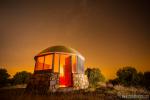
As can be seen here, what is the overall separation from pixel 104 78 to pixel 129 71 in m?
4.04

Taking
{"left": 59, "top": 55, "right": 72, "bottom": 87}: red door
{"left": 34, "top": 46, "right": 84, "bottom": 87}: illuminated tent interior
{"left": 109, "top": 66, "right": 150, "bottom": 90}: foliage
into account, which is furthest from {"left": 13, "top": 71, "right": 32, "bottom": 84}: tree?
{"left": 59, "top": 55, "right": 72, "bottom": 87}: red door

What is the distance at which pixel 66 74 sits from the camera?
16812 mm

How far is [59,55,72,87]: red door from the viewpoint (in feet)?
53.5

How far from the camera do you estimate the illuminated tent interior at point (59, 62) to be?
15633 millimetres

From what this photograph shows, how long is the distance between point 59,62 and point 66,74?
188cm

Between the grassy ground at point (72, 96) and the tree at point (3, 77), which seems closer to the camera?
the grassy ground at point (72, 96)

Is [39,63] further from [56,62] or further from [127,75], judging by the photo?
[127,75]

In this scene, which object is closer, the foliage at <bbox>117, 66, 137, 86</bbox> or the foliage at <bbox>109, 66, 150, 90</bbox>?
the foliage at <bbox>109, 66, 150, 90</bbox>

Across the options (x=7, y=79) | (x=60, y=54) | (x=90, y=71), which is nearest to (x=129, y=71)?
(x=90, y=71)

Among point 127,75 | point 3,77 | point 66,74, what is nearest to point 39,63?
point 66,74

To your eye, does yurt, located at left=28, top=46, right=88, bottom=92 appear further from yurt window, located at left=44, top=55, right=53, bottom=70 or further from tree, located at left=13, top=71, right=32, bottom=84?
tree, located at left=13, top=71, right=32, bottom=84

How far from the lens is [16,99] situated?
385 inches

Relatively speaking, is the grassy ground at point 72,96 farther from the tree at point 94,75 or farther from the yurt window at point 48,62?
the tree at point 94,75

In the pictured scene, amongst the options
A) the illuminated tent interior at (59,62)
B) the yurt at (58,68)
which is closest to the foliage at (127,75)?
the yurt at (58,68)
